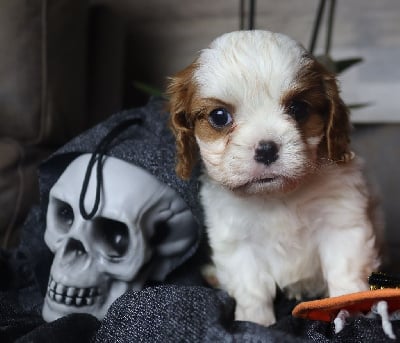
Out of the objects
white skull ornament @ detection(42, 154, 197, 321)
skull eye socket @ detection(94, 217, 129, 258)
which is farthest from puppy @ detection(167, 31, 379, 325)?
skull eye socket @ detection(94, 217, 129, 258)

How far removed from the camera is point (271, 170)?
129cm

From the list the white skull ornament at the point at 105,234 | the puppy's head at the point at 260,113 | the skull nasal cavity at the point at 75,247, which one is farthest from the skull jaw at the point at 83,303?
the puppy's head at the point at 260,113

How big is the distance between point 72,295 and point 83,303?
3 centimetres

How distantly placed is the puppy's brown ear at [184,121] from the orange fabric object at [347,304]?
0.45 meters

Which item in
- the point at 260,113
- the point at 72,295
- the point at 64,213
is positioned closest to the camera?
the point at 260,113

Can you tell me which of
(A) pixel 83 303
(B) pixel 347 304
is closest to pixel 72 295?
(A) pixel 83 303

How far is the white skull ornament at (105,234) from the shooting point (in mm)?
1475

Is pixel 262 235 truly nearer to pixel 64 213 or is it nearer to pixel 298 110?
pixel 298 110

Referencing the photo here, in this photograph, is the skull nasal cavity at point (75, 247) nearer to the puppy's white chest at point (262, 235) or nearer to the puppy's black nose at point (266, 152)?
the puppy's white chest at point (262, 235)

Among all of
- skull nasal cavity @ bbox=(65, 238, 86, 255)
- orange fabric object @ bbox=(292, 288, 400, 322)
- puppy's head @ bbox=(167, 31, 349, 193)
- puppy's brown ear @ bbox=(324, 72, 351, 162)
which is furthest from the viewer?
skull nasal cavity @ bbox=(65, 238, 86, 255)

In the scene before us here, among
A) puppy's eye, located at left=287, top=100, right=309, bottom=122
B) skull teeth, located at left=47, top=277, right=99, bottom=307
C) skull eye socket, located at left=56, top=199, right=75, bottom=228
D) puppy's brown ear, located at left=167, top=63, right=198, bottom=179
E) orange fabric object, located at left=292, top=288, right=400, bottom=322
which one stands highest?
puppy's eye, located at left=287, top=100, right=309, bottom=122

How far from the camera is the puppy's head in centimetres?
130

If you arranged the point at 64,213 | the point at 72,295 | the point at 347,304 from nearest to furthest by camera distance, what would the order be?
the point at 347,304 < the point at 72,295 < the point at 64,213

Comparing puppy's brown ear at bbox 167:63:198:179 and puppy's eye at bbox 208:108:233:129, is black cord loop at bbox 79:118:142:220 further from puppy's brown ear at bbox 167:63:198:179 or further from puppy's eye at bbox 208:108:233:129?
puppy's eye at bbox 208:108:233:129
